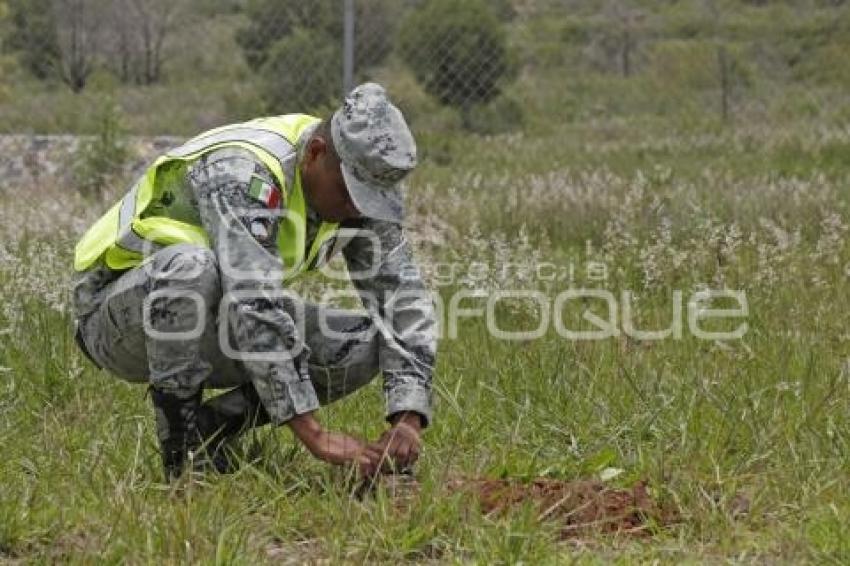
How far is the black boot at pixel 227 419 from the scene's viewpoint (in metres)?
3.55

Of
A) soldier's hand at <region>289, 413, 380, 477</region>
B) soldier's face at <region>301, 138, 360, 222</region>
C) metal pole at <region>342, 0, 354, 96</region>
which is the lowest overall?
metal pole at <region>342, 0, 354, 96</region>

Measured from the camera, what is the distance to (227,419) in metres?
3.58

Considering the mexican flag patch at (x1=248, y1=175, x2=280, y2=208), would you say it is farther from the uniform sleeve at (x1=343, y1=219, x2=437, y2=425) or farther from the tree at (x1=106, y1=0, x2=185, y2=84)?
the tree at (x1=106, y1=0, x2=185, y2=84)

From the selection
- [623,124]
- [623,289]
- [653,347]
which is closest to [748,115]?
[623,124]

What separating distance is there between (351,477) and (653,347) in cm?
189

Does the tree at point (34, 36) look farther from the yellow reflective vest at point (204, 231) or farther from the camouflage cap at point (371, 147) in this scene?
the camouflage cap at point (371, 147)

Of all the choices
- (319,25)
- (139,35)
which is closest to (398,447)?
(319,25)

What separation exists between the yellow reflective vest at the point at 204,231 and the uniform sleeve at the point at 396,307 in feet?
0.37

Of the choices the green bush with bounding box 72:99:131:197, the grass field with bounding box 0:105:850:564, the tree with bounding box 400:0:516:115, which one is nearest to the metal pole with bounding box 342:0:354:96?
the tree with bounding box 400:0:516:115

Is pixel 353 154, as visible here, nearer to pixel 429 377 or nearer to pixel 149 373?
pixel 429 377

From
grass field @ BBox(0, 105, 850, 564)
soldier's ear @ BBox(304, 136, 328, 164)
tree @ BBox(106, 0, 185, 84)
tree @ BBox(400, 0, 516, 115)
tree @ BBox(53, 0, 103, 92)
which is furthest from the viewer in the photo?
tree @ BBox(106, 0, 185, 84)

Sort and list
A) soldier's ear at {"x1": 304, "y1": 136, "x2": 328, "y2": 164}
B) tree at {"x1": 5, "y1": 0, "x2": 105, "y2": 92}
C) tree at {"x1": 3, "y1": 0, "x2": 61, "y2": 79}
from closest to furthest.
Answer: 1. soldier's ear at {"x1": 304, "y1": 136, "x2": 328, "y2": 164}
2. tree at {"x1": 3, "y1": 0, "x2": 61, "y2": 79}
3. tree at {"x1": 5, "y1": 0, "x2": 105, "y2": 92}

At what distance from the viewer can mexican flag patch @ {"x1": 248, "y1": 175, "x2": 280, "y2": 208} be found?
10.5 feet

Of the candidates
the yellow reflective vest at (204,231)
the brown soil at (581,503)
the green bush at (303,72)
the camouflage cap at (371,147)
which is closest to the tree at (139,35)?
the green bush at (303,72)
